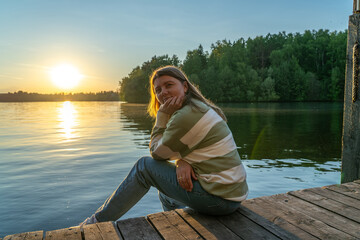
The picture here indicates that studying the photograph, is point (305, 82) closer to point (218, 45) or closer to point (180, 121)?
point (218, 45)

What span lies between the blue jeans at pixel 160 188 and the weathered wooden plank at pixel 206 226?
0.07 metres

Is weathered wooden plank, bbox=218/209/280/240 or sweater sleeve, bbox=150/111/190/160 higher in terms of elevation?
sweater sleeve, bbox=150/111/190/160

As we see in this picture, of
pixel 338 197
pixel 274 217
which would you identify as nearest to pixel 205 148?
pixel 274 217

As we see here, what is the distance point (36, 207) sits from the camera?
20.5 ft

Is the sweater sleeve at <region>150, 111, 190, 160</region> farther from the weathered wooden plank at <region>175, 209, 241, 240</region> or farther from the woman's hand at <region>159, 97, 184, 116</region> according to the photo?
the weathered wooden plank at <region>175, 209, 241, 240</region>

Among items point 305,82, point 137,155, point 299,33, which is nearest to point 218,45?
point 299,33

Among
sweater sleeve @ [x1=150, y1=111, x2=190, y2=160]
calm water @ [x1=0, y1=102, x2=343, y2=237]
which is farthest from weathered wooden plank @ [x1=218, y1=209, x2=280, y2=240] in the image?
calm water @ [x1=0, y1=102, x2=343, y2=237]

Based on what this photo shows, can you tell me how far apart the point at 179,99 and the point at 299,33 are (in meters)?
110

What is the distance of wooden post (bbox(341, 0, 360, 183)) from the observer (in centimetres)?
455

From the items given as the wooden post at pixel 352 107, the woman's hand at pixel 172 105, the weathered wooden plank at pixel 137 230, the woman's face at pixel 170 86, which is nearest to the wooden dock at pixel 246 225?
the weathered wooden plank at pixel 137 230

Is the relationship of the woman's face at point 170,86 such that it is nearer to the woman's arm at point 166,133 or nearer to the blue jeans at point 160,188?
the woman's arm at point 166,133

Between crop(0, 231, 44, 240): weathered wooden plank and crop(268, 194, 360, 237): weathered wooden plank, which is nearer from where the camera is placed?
crop(0, 231, 44, 240): weathered wooden plank

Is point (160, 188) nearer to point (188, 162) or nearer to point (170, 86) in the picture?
point (188, 162)

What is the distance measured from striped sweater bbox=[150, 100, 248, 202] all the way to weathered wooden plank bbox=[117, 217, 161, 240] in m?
0.58
